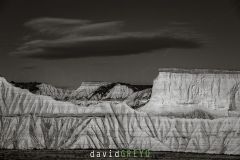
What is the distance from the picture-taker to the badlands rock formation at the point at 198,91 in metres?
123

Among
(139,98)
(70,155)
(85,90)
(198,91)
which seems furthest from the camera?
(85,90)

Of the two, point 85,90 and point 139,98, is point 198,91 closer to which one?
point 139,98

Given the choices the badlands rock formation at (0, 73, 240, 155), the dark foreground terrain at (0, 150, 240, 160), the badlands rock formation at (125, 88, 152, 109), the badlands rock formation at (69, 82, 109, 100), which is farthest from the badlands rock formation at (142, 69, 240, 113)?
the badlands rock formation at (69, 82, 109, 100)

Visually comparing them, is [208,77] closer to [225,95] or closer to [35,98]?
[225,95]

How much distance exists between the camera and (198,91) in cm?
12506

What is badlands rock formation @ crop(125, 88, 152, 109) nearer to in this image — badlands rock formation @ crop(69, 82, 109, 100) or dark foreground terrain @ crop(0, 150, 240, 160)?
badlands rock formation @ crop(69, 82, 109, 100)

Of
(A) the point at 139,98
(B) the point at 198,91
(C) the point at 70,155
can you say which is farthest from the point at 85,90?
(C) the point at 70,155

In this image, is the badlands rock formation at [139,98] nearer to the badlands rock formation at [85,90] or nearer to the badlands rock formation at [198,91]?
the badlands rock formation at [198,91]

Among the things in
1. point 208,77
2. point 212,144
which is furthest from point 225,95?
point 212,144

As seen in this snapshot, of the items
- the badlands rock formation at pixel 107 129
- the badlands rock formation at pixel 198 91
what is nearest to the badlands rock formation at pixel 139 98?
the badlands rock formation at pixel 198 91

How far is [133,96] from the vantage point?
140750 millimetres

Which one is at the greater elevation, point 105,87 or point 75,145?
point 105,87

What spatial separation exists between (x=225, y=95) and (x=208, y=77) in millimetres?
4154

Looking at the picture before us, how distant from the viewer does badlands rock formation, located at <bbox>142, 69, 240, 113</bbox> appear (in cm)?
12331
